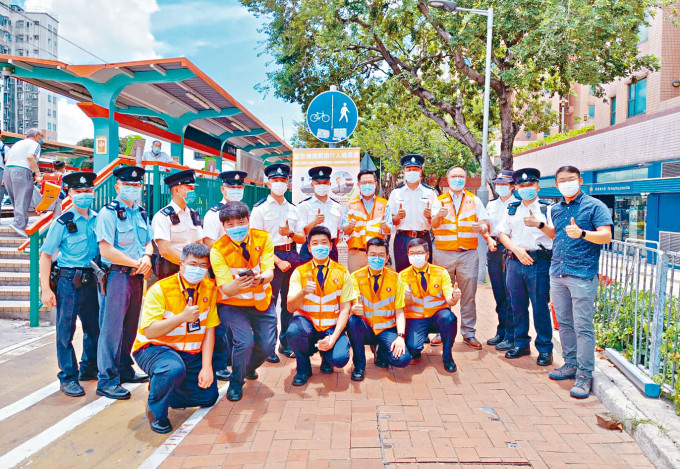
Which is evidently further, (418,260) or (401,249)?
(401,249)

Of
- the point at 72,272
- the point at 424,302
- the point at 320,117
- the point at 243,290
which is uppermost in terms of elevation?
the point at 320,117

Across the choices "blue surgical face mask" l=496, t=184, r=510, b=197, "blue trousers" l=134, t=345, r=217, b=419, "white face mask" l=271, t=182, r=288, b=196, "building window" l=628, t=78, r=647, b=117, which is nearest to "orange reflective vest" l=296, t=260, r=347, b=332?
"white face mask" l=271, t=182, r=288, b=196

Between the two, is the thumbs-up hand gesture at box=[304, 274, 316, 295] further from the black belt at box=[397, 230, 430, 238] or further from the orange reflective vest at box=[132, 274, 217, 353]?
the black belt at box=[397, 230, 430, 238]

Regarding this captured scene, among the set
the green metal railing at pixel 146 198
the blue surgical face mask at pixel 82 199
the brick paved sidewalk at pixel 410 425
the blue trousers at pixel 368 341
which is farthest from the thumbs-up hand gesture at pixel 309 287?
the green metal railing at pixel 146 198

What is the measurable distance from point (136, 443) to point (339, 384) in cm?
178

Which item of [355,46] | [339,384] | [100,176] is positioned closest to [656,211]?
[355,46]

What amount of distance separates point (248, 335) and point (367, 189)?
219 centimetres

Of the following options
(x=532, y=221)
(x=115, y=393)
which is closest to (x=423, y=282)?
(x=532, y=221)

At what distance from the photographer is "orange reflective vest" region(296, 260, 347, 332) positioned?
4.59m

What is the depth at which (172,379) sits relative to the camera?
138 inches

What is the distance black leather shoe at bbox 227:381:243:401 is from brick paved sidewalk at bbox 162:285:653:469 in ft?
0.26

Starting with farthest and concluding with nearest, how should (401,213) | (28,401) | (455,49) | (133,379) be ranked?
(455,49) < (401,213) < (133,379) < (28,401)

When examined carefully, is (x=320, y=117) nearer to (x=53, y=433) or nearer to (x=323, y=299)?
(x=323, y=299)

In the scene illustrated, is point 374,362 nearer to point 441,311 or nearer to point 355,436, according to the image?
point 441,311
